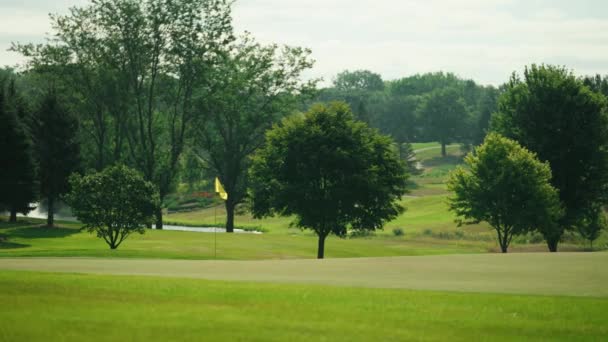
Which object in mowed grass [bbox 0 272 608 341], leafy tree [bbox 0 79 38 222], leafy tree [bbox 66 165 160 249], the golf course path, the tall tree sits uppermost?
the tall tree

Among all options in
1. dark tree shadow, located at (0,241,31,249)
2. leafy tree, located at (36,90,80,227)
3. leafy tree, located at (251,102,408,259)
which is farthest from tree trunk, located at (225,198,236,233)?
leafy tree, located at (251,102,408,259)

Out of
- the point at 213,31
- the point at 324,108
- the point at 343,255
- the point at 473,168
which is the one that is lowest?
the point at 343,255

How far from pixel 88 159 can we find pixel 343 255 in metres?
41.7

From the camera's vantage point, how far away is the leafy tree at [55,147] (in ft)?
257

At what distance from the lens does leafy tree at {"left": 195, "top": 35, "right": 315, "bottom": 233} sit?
270 feet

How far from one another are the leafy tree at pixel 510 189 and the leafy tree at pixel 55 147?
3811cm

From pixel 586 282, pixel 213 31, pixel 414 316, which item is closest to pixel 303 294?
pixel 414 316

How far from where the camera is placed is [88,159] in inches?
3620

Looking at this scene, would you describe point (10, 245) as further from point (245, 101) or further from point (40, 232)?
point (245, 101)

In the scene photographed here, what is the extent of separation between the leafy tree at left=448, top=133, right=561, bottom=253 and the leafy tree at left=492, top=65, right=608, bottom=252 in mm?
4969

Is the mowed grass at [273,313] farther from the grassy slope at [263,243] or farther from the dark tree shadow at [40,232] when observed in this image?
the dark tree shadow at [40,232]

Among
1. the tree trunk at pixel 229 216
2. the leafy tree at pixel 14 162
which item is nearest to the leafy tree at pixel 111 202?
the leafy tree at pixel 14 162

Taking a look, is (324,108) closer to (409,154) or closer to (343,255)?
(343,255)

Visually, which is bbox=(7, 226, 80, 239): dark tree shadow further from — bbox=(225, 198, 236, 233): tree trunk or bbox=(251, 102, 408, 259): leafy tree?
bbox=(251, 102, 408, 259): leafy tree
